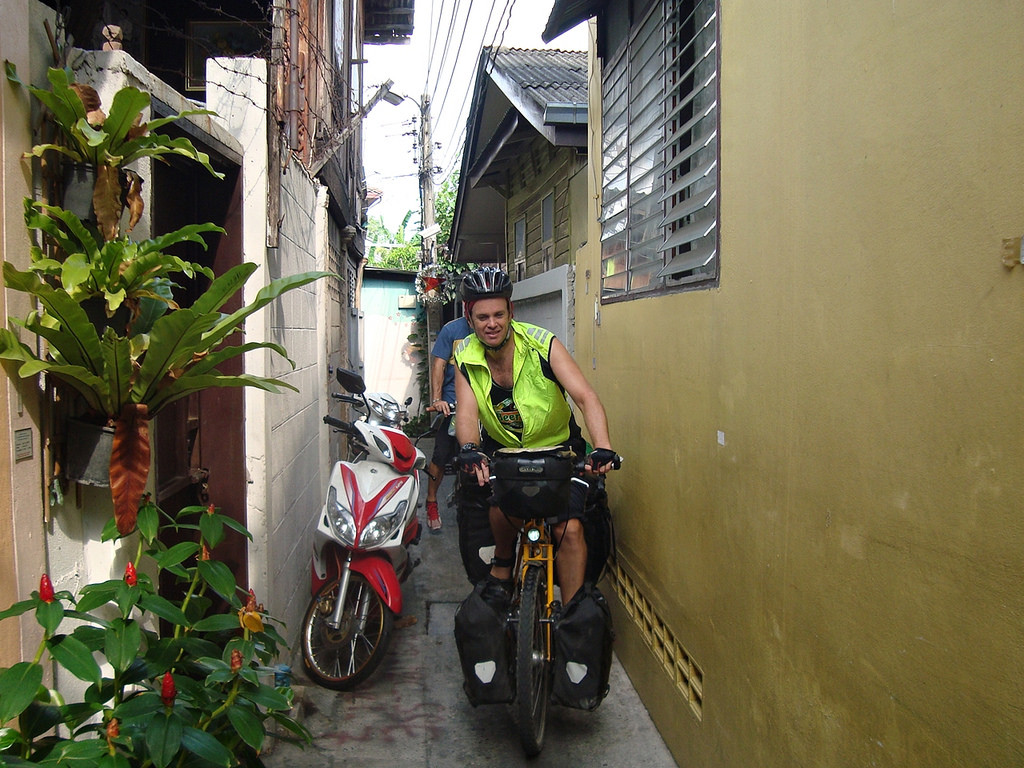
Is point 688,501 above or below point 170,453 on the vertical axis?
below

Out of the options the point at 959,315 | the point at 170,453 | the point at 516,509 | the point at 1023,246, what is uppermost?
the point at 1023,246

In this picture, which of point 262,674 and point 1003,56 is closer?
point 1003,56

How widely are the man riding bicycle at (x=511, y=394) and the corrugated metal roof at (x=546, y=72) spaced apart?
309 centimetres

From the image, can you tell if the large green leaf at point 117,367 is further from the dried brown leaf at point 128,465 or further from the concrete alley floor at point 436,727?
the concrete alley floor at point 436,727

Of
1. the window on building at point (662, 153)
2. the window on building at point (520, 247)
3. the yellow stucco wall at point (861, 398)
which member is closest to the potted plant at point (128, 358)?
the yellow stucco wall at point (861, 398)

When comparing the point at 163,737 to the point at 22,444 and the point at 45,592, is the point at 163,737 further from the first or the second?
the point at 22,444

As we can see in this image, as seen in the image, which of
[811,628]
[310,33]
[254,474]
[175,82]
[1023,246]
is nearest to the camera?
[1023,246]

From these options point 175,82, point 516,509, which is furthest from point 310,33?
point 516,509

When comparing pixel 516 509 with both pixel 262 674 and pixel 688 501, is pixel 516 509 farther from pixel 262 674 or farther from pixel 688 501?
pixel 262 674

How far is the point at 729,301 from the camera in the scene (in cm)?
280

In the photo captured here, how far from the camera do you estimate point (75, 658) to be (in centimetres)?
163

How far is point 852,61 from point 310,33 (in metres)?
4.37

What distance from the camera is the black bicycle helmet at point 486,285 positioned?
141 inches

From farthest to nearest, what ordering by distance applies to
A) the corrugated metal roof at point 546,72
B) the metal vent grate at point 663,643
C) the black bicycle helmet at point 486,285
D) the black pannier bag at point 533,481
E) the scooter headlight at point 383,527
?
the corrugated metal roof at point 546,72 → the scooter headlight at point 383,527 → the black bicycle helmet at point 486,285 → the metal vent grate at point 663,643 → the black pannier bag at point 533,481
